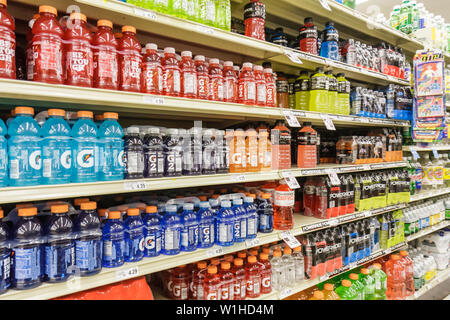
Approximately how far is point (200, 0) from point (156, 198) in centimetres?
133

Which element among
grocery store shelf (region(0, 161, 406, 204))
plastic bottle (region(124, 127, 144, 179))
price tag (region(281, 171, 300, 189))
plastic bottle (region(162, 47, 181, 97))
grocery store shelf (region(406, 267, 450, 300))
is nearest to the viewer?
grocery store shelf (region(0, 161, 406, 204))

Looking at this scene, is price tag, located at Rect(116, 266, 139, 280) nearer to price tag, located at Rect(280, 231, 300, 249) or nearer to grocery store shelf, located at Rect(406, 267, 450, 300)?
price tag, located at Rect(280, 231, 300, 249)

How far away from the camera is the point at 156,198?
200cm

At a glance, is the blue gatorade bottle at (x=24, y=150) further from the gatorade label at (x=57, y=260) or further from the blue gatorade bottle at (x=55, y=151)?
the gatorade label at (x=57, y=260)

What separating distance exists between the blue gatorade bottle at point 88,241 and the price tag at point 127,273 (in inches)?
3.8

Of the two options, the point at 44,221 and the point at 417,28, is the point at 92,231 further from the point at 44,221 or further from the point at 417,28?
the point at 417,28

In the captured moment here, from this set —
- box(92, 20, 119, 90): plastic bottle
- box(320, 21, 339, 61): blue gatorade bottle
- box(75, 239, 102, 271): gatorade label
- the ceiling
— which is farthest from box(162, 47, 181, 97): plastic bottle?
the ceiling

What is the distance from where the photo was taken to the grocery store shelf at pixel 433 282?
3.11 m

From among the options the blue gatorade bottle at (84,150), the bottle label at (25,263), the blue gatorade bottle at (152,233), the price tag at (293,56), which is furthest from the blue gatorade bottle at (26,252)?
the price tag at (293,56)

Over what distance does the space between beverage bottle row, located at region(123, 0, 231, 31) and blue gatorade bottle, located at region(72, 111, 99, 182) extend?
0.67 metres

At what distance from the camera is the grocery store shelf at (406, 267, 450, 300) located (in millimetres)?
3113

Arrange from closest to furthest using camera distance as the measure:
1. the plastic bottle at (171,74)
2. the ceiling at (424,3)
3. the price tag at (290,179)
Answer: the plastic bottle at (171,74) < the price tag at (290,179) < the ceiling at (424,3)

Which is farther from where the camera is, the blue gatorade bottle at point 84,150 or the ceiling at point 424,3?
the ceiling at point 424,3

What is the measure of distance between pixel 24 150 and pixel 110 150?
35 centimetres
